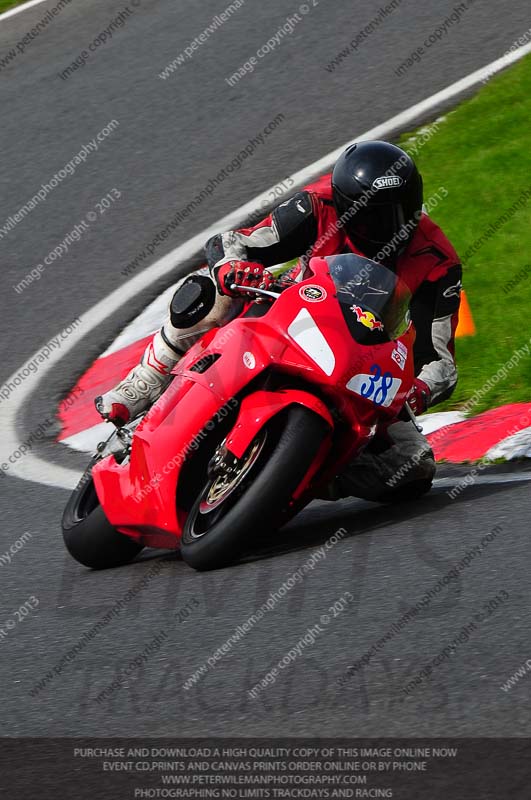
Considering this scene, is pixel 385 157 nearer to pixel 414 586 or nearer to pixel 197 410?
pixel 197 410

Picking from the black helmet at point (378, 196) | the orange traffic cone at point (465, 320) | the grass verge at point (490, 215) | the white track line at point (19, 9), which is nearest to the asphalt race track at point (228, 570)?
the grass verge at point (490, 215)

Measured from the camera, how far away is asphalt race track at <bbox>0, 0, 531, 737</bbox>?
3.82 metres

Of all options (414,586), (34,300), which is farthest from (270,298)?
(34,300)

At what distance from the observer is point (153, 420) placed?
523 cm

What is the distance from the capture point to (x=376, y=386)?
5.00m

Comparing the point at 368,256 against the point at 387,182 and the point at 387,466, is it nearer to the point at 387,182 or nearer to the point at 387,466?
the point at 387,182

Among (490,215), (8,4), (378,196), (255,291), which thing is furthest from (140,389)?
(8,4)

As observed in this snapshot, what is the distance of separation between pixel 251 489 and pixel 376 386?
652 mm

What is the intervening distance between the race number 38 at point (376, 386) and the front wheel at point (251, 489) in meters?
Result: 0.21

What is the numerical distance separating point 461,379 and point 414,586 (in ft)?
11.3

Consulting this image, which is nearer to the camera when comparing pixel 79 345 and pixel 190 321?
pixel 190 321

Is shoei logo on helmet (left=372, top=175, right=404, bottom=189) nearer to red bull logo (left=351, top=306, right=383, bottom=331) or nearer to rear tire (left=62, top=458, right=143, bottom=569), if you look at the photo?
red bull logo (left=351, top=306, right=383, bottom=331)

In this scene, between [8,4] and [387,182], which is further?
[8,4]

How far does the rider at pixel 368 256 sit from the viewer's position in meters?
5.47
